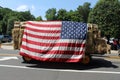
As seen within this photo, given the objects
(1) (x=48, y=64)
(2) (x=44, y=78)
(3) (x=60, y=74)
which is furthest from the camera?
(1) (x=48, y=64)

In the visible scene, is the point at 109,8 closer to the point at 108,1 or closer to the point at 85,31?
the point at 108,1

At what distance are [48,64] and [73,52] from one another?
1737 millimetres

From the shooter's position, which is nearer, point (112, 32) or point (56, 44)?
point (56, 44)

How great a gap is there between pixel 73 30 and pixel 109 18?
23.9 m

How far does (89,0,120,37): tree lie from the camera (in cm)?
3856

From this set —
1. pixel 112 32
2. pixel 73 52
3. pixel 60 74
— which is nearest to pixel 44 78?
pixel 60 74

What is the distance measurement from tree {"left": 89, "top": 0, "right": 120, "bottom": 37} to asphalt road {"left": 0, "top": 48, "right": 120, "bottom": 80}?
21511 millimetres

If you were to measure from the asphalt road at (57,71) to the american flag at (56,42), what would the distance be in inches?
21.1

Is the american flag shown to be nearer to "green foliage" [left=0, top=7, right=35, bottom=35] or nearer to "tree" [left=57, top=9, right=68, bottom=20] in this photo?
"green foliage" [left=0, top=7, right=35, bottom=35]

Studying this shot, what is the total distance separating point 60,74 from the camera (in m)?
13.6

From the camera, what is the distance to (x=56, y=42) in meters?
15.6

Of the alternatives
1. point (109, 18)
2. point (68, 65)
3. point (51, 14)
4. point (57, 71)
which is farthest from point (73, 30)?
point (51, 14)

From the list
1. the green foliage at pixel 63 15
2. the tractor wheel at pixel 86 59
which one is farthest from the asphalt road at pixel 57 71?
the green foliage at pixel 63 15

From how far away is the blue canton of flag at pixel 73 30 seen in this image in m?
15.6
